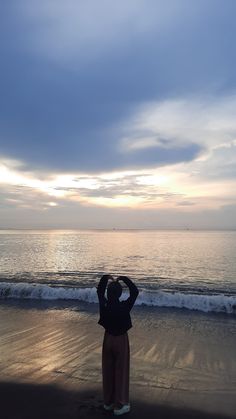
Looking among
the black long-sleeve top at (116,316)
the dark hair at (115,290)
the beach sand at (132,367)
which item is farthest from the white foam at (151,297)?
the dark hair at (115,290)

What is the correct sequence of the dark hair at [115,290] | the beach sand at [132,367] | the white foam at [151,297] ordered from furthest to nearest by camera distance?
1. the white foam at [151,297]
2. the beach sand at [132,367]
3. the dark hair at [115,290]

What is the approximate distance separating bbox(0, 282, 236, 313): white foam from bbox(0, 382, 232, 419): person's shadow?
10.2 m

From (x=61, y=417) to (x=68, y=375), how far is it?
2.00 metres

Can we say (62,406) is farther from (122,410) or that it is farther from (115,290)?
(115,290)

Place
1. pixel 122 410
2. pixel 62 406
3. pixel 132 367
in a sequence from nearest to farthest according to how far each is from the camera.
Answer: pixel 122 410 → pixel 62 406 → pixel 132 367

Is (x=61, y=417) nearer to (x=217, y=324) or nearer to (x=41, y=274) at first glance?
(x=217, y=324)

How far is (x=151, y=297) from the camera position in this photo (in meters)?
17.2

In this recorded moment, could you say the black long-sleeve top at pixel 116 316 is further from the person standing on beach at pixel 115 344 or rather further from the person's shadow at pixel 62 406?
the person's shadow at pixel 62 406

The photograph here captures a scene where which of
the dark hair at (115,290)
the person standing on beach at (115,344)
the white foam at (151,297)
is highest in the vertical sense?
the dark hair at (115,290)

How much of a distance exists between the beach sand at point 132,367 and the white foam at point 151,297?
6.66 feet

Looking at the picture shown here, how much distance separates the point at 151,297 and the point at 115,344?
38.5ft

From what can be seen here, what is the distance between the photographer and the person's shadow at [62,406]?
5922mm

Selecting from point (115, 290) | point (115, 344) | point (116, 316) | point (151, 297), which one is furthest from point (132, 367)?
point (151, 297)

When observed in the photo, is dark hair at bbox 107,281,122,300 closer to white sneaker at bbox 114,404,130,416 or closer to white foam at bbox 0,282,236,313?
white sneaker at bbox 114,404,130,416
